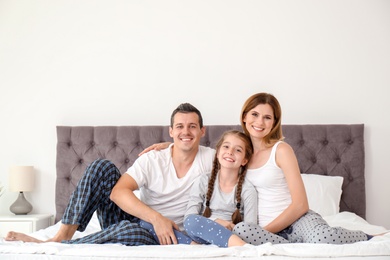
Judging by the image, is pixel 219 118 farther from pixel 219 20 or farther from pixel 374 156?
pixel 374 156

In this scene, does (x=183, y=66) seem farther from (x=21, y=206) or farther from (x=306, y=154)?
(x=21, y=206)

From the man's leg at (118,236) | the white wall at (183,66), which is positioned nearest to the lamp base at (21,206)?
the white wall at (183,66)

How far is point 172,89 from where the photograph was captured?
3945 millimetres

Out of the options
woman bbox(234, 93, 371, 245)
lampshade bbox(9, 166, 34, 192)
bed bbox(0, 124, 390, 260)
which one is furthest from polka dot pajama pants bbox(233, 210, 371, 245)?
lampshade bbox(9, 166, 34, 192)

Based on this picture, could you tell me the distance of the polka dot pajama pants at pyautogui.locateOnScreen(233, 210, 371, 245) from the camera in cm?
203

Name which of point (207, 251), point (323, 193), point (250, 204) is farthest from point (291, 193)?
point (323, 193)

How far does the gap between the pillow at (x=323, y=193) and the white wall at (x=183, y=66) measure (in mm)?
410

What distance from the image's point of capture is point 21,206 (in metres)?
3.81

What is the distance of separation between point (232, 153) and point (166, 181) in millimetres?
417

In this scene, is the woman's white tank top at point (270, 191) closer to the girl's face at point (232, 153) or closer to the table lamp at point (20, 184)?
the girl's face at point (232, 153)

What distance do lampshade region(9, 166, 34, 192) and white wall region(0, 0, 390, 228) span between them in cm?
16

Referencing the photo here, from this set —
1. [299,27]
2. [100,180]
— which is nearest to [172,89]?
[299,27]

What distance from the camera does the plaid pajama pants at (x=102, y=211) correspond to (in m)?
2.14

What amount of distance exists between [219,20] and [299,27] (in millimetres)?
638
